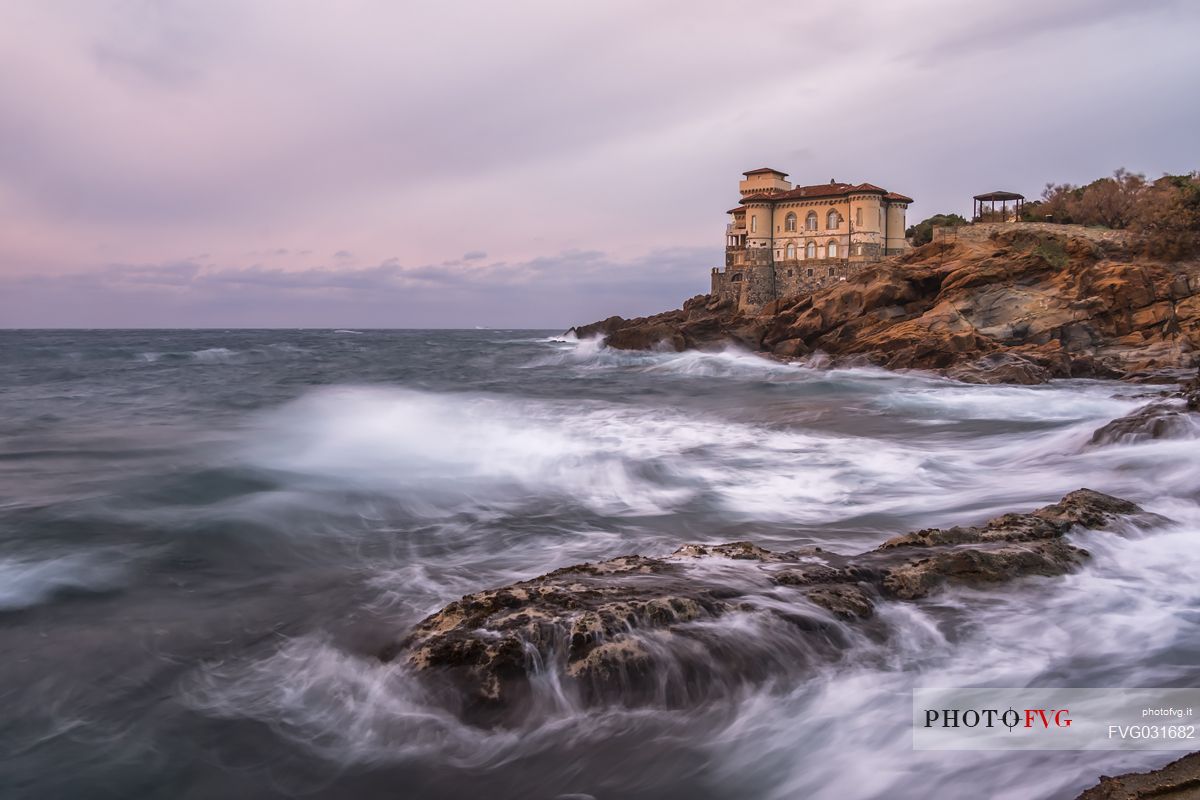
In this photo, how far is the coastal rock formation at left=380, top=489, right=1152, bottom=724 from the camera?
4461 millimetres

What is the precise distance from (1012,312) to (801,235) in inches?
895

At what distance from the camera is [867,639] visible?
4918mm

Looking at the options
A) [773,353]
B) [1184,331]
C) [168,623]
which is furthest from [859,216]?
[168,623]

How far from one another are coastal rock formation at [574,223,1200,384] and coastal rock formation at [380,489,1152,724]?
20.3 meters

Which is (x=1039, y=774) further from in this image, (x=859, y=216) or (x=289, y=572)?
(x=859, y=216)

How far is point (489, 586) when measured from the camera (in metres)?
6.88

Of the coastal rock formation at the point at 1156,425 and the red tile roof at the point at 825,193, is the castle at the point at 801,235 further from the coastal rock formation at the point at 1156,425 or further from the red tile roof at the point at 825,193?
the coastal rock formation at the point at 1156,425

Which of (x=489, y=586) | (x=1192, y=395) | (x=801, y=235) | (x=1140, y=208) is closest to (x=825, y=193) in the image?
(x=801, y=235)

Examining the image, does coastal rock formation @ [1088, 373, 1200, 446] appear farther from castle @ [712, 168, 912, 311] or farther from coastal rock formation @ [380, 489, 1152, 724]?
castle @ [712, 168, 912, 311]

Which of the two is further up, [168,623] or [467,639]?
[467,639]

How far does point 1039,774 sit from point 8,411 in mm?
26938

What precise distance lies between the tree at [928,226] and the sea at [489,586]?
107ft

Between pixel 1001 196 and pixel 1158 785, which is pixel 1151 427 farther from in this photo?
pixel 1001 196

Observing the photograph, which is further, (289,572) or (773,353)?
(773,353)
